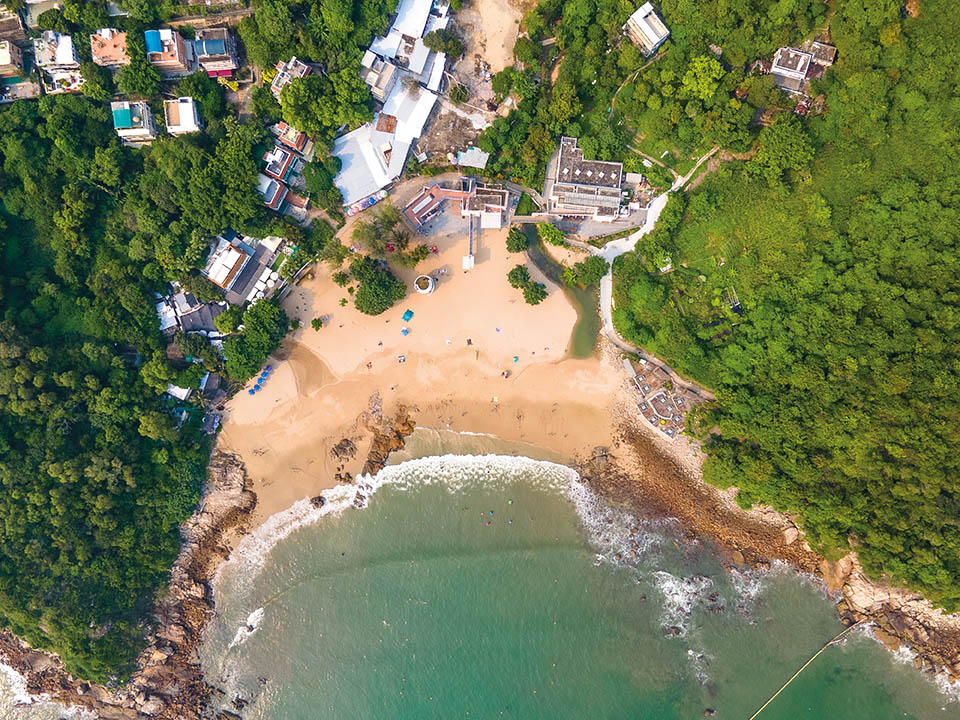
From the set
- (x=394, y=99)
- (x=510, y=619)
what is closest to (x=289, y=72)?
(x=394, y=99)

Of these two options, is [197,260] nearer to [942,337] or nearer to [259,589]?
[259,589]

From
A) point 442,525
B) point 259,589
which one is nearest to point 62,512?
point 259,589

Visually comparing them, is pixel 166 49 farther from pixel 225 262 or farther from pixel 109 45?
pixel 225 262

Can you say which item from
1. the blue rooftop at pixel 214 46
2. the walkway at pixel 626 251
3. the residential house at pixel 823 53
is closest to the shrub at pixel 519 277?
the walkway at pixel 626 251

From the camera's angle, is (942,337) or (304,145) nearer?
(942,337)

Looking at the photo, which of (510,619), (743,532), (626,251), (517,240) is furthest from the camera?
(743,532)

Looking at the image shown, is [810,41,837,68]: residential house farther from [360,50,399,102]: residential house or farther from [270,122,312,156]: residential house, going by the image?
[270,122,312,156]: residential house

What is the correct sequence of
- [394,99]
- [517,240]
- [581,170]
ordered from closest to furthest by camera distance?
[394,99] < [581,170] < [517,240]
